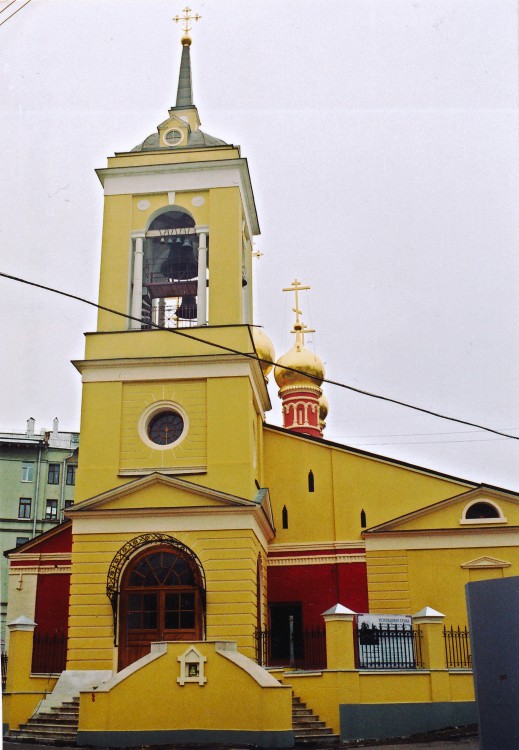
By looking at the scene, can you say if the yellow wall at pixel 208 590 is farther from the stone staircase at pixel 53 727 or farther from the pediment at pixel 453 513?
the pediment at pixel 453 513

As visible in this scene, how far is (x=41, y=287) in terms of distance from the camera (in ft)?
40.1

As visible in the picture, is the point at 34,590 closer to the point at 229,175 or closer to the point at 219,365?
the point at 219,365

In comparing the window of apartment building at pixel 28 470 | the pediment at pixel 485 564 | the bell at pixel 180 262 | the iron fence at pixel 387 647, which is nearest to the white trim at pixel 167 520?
the iron fence at pixel 387 647

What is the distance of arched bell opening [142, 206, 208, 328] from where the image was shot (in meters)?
24.4

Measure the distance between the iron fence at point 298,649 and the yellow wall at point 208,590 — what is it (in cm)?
148

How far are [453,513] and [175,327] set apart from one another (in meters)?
8.76

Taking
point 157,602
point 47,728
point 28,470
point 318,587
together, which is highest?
point 28,470

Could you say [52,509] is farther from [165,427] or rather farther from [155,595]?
[155,595]

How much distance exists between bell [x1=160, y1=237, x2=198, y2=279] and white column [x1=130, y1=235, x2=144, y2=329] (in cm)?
98

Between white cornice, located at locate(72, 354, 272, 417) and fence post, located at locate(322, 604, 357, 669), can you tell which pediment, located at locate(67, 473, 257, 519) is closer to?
white cornice, located at locate(72, 354, 272, 417)

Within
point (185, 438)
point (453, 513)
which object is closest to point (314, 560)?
point (453, 513)

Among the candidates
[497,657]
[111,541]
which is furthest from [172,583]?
[497,657]

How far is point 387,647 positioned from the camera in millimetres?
18969

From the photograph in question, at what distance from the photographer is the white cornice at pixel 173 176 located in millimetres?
24469
